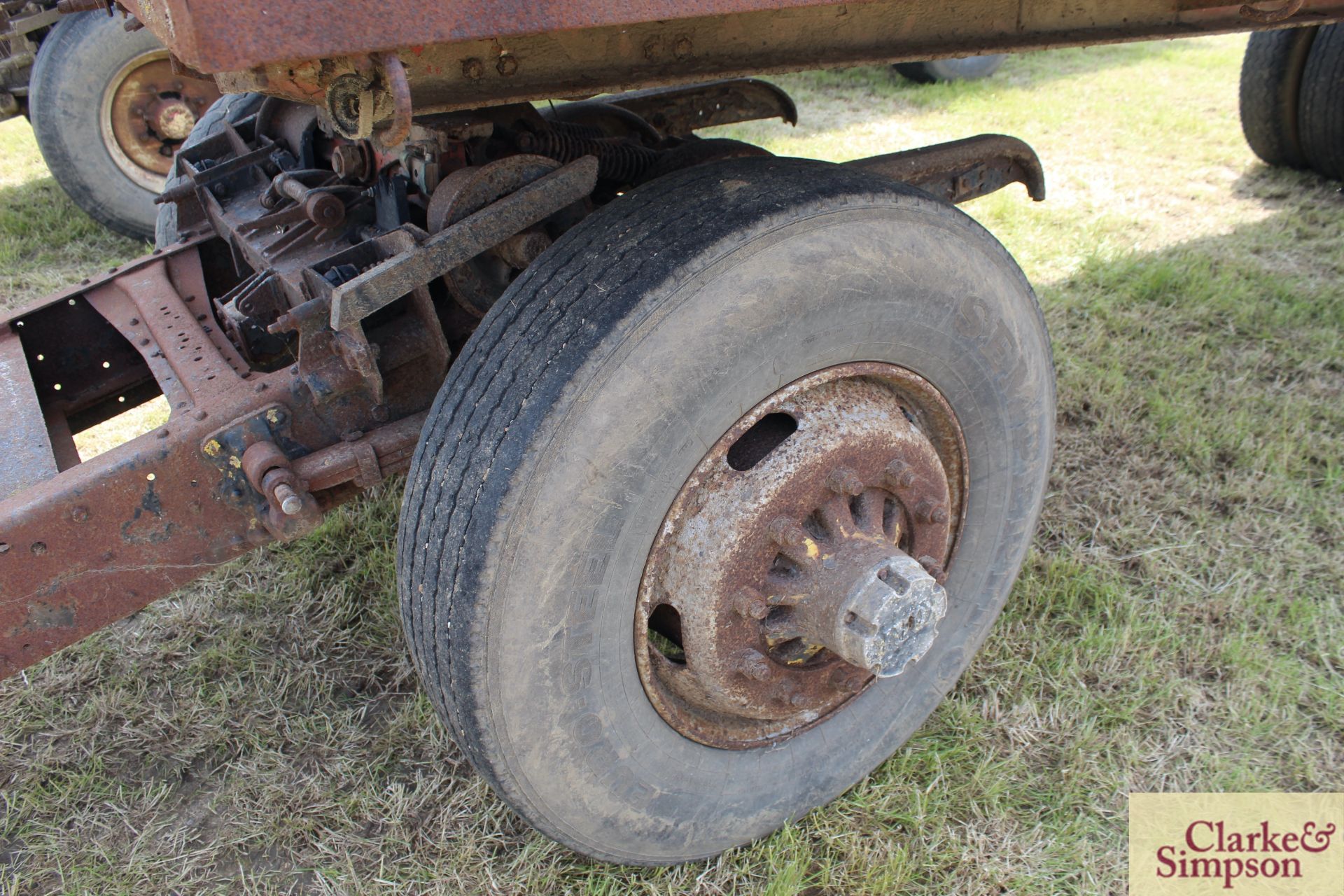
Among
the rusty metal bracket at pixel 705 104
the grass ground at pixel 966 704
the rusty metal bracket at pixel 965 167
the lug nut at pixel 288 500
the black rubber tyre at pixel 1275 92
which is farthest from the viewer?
the black rubber tyre at pixel 1275 92

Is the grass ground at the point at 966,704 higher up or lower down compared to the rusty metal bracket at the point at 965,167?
lower down

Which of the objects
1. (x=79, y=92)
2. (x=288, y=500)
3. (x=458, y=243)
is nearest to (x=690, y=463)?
(x=458, y=243)

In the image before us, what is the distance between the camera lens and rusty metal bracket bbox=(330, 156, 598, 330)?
146 cm

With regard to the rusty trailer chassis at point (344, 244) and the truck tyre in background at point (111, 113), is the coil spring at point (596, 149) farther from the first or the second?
the truck tyre in background at point (111, 113)

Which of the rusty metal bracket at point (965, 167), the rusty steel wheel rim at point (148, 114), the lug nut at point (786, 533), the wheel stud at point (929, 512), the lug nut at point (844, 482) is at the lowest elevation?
the wheel stud at point (929, 512)

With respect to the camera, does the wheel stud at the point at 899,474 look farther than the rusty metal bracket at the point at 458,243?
Yes

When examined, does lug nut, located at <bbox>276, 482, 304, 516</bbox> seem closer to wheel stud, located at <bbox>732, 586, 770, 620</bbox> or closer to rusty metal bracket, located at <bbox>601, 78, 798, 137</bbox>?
wheel stud, located at <bbox>732, 586, 770, 620</bbox>

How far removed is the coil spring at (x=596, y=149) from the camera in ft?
6.70

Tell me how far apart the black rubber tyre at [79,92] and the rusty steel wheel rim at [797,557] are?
13.1ft

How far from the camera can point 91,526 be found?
1562 millimetres

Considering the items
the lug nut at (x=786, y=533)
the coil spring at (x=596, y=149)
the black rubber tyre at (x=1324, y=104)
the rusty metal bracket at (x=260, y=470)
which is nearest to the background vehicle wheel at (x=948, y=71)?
the black rubber tyre at (x=1324, y=104)

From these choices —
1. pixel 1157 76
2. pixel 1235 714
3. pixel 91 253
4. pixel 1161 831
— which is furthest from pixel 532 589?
pixel 1157 76

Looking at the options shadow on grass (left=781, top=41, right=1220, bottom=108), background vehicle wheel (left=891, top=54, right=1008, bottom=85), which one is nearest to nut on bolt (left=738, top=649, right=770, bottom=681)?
shadow on grass (left=781, top=41, right=1220, bottom=108)

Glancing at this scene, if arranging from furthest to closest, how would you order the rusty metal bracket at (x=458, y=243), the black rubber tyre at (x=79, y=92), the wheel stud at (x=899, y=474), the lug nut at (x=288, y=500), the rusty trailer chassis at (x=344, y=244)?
1. the black rubber tyre at (x=79, y=92)
2. the wheel stud at (x=899, y=474)
3. the lug nut at (x=288, y=500)
4. the rusty metal bracket at (x=458, y=243)
5. the rusty trailer chassis at (x=344, y=244)
